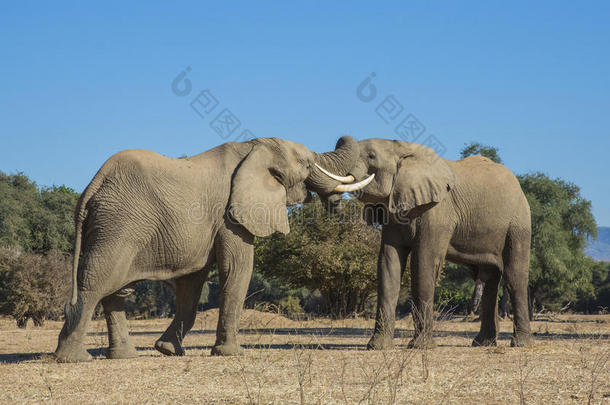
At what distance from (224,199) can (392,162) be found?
126 inches

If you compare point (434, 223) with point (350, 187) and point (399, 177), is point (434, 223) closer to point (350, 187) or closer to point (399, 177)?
point (399, 177)

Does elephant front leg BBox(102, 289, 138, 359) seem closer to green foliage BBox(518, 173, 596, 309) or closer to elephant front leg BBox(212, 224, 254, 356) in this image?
elephant front leg BBox(212, 224, 254, 356)

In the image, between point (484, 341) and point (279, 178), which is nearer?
point (279, 178)

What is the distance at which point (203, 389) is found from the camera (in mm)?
7363

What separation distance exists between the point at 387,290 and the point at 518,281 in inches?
103

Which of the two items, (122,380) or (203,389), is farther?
(122,380)

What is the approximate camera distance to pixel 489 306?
44.8 ft

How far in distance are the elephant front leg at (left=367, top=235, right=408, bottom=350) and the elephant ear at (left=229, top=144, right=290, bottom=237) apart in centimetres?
200

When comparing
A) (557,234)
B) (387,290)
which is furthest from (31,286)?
(557,234)

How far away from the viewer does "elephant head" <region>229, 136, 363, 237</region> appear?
1052cm

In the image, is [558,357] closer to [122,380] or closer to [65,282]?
[122,380]

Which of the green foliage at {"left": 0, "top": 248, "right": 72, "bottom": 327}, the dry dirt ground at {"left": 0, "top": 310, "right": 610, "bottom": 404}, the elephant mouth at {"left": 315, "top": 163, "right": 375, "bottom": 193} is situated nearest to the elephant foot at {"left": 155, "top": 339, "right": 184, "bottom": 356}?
the dry dirt ground at {"left": 0, "top": 310, "right": 610, "bottom": 404}

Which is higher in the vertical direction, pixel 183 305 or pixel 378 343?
pixel 183 305

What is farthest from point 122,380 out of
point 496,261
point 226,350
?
point 496,261
